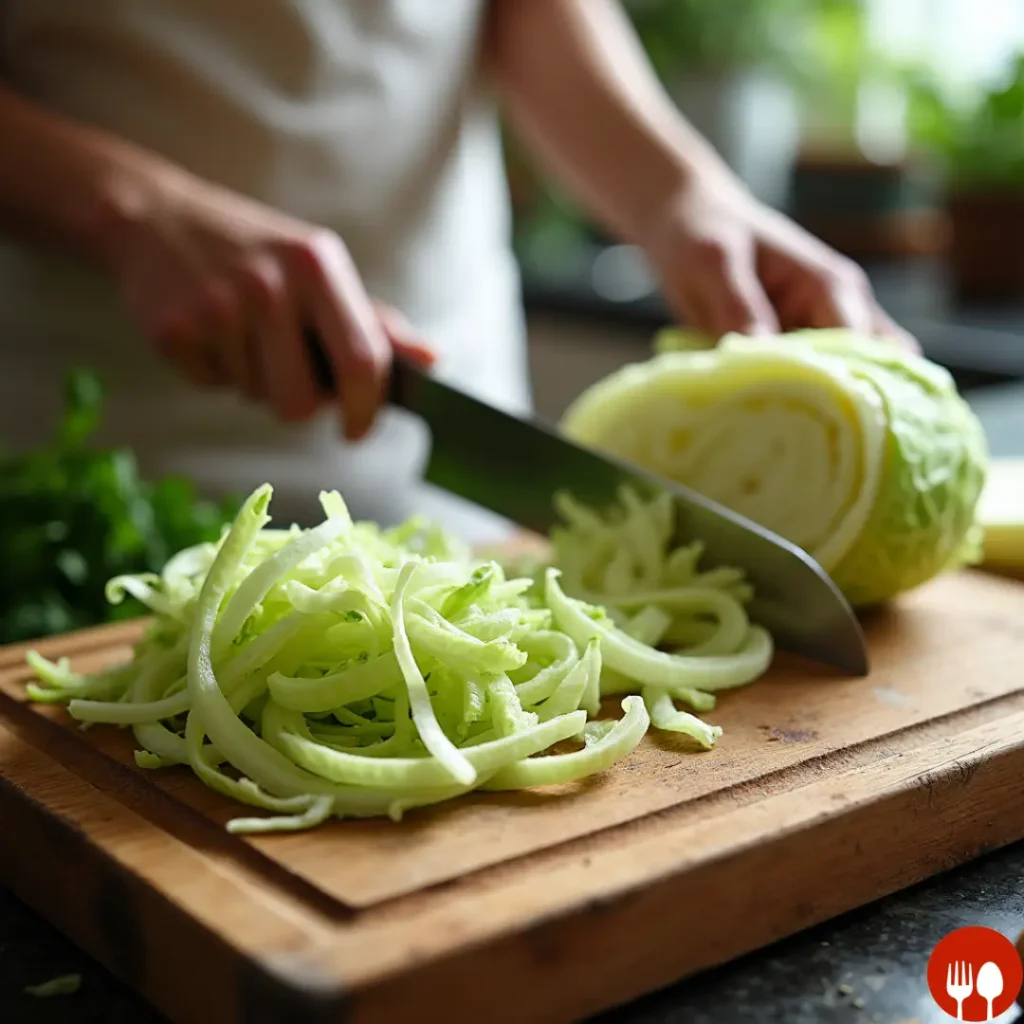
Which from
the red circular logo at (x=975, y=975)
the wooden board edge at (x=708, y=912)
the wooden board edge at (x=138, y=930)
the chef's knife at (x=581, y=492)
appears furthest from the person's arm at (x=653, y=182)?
the wooden board edge at (x=138, y=930)

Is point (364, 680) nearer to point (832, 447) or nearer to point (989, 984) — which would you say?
point (989, 984)

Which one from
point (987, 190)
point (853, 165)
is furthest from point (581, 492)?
point (853, 165)

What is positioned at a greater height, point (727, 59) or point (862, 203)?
point (727, 59)

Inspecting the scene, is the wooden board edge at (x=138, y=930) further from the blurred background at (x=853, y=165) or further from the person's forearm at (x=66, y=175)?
the blurred background at (x=853, y=165)

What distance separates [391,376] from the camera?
6.36ft

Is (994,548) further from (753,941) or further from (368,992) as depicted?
(368,992)

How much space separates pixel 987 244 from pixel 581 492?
2.82m

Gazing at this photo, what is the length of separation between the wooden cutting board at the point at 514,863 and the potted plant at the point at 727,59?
4.03 metres

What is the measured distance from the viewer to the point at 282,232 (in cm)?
190

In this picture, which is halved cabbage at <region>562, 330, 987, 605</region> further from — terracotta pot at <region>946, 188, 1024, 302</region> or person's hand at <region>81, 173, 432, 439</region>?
terracotta pot at <region>946, 188, 1024, 302</region>

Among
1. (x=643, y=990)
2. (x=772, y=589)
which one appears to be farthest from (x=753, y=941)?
(x=772, y=589)

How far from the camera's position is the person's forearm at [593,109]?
2.44m

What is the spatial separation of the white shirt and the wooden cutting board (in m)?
1.10

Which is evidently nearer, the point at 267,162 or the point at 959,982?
the point at 959,982
